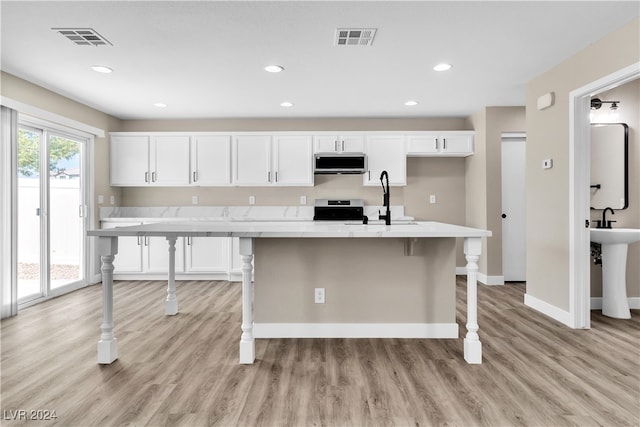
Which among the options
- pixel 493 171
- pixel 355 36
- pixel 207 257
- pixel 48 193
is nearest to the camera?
pixel 355 36

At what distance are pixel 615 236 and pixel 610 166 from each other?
947 mm

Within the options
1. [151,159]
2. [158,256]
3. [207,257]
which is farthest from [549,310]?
[151,159]

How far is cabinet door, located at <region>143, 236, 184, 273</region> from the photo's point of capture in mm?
5062

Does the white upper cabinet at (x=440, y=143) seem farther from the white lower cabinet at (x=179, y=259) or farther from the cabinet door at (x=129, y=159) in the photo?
the cabinet door at (x=129, y=159)

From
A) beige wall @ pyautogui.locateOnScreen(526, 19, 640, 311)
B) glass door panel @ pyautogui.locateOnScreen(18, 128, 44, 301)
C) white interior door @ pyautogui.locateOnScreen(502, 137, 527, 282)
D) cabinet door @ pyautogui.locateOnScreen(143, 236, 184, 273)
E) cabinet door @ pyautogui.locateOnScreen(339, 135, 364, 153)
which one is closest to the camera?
beige wall @ pyautogui.locateOnScreen(526, 19, 640, 311)

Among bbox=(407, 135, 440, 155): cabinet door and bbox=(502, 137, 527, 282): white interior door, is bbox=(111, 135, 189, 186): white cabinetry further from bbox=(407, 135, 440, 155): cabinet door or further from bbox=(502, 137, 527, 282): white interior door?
bbox=(502, 137, 527, 282): white interior door

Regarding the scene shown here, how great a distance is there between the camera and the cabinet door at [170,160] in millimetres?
5234

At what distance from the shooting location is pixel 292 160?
522cm

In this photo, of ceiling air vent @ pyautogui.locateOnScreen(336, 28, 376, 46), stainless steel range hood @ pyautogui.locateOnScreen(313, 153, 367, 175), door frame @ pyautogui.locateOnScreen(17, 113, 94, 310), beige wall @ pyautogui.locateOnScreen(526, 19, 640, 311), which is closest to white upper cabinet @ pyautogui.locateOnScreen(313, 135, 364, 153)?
stainless steel range hood @ pyautogui.locateOnScreen(313, 153, 367, 175)

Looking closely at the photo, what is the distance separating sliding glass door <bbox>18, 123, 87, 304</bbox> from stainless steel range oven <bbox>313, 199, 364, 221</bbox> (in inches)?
126

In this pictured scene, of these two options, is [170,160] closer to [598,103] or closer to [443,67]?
[443,67]

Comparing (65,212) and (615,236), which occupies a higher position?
(65,212)

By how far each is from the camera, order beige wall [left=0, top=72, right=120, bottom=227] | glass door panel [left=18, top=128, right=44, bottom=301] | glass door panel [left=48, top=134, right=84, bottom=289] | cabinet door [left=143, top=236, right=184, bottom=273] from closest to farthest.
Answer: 1. beige wall [left=0, top=72, right=120, bottom=227]
2. glass door panel [left=18, top=128, right=44, bottom=301]
3. glass door panel [left=48, top=134, right=84, bottom=289]
4. cabinet door [left=143, top=236, right=184, bottom=273]

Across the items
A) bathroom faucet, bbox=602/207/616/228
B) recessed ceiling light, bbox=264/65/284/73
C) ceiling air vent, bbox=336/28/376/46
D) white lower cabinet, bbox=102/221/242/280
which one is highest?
recessed ceiling light, bbox=264/65/284/73
